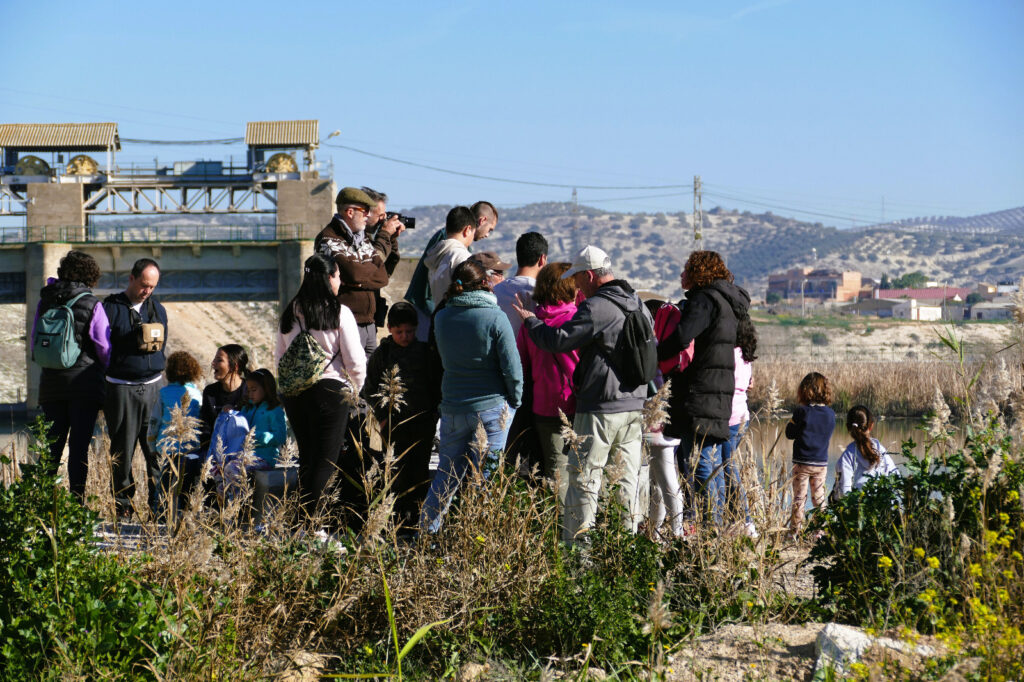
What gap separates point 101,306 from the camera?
23.1 ft

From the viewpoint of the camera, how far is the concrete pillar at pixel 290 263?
3872 cm

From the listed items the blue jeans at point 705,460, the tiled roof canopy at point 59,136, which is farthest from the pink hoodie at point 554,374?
the tiled roof canopy at point 59,136

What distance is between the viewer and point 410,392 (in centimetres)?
632

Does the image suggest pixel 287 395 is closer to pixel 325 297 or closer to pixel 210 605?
pixel 325 297

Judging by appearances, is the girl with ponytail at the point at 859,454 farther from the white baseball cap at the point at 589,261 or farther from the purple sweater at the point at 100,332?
the purple sweater at the point at 100,332

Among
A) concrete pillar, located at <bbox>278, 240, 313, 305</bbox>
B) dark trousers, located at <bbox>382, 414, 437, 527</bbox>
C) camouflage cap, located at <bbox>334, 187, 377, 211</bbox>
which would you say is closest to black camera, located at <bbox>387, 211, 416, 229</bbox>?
camouflage cap, located at <bbox>334, 187, 377, 211</bbox>

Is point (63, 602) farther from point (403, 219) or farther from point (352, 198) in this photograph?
point (403, 219)

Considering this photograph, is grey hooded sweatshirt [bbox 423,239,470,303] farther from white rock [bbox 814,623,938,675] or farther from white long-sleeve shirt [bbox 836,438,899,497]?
white rock [bbox 814,623,938,675]

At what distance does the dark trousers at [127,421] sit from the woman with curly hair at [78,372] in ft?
0.38

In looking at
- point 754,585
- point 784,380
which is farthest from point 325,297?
point 784,380

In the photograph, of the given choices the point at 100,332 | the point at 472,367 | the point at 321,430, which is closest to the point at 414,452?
the point at 321,430

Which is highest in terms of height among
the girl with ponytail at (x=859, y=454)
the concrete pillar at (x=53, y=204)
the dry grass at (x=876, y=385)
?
the concrete pillar at (x=53, y=204)

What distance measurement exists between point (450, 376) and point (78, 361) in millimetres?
2785

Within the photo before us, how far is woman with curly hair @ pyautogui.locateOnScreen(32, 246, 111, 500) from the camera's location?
22.8 ft
